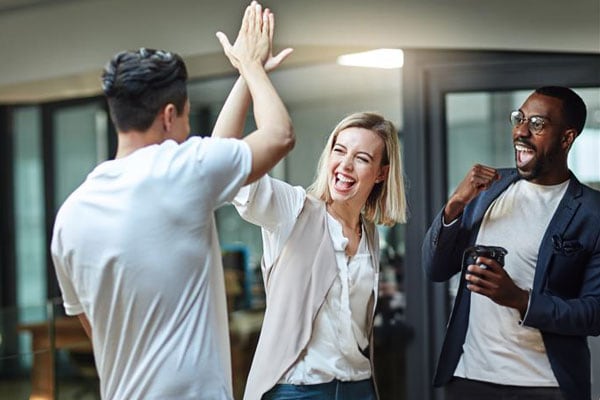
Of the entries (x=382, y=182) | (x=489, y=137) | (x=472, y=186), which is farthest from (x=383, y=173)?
(x=489, y=137)

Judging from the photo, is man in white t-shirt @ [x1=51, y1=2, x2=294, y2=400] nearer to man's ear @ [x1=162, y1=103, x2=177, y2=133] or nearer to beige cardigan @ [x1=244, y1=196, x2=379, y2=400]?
man's ear @ [x1=162, y1=103, x2=177, y2=133]

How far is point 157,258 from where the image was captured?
213cm

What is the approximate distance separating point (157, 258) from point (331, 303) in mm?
793

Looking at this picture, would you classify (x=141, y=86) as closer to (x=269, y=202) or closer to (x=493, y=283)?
(x=269, y=202)

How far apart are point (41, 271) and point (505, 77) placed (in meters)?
4.58

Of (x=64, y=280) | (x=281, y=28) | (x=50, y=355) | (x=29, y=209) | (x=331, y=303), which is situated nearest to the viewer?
(x=64, y=280)

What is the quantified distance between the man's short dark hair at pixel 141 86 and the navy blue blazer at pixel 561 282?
1132 mm

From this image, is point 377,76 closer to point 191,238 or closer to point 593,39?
point 593,39

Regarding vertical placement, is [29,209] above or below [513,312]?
above

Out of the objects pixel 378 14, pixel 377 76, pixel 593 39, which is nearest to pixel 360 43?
pixel 378 14

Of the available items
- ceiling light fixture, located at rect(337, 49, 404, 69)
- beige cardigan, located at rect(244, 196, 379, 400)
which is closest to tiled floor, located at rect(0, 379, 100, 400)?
ceiling light fixture, located at rect(337, 49, 404, 69)

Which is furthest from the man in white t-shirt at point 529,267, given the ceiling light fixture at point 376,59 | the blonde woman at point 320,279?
the ceiling light fixture at point 376,59

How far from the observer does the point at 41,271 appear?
8172 millimetres

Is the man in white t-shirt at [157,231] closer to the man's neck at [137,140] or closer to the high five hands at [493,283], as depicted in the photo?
the man's neck at [137,140]
